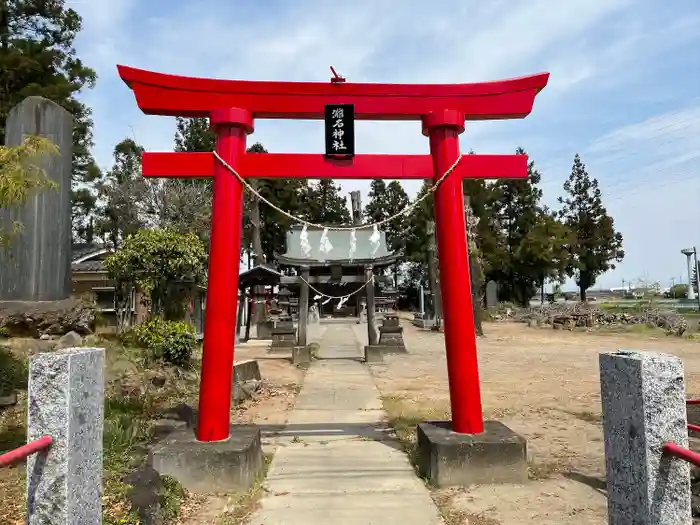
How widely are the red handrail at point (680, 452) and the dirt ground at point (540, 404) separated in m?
1.75

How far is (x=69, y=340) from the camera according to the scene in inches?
341

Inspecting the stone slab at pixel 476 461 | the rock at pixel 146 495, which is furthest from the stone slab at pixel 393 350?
the rock at pixel 146 495

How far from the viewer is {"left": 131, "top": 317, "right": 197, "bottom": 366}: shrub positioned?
32.3 feet

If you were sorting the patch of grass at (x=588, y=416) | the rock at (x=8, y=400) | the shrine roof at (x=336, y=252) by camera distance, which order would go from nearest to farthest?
the rock at (x=8, y=400)
the patch of grass at (x=588, y=416)
the shrine roof at (x=336, y=252)

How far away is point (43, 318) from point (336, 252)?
10.5 m

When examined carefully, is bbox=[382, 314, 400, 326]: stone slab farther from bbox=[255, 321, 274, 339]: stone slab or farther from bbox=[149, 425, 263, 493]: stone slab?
bbox=[149, 425, 263, 493]: stone slab

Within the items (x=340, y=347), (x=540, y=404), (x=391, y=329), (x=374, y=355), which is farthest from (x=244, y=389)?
(x=340, y=347)

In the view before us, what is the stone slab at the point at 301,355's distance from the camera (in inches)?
545

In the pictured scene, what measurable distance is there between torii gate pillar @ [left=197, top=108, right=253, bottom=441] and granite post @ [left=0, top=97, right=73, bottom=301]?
525 centimetres

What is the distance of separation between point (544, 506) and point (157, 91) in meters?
5.18

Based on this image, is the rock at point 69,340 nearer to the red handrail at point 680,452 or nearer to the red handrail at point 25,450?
the red handrail at point 25,450

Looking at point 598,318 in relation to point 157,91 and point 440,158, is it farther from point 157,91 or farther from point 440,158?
point 157,91

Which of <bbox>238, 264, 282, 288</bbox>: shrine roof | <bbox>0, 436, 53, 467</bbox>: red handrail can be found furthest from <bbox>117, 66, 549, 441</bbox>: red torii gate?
<bbox>238, 264, 282, 288</bbox>: shrine roof

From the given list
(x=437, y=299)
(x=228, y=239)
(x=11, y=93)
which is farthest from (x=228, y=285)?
(x=437, y=299)
